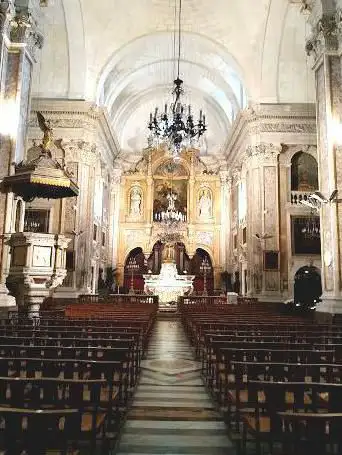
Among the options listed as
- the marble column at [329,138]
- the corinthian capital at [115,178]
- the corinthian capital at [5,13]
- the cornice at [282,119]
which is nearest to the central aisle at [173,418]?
the marble column at [329,138]

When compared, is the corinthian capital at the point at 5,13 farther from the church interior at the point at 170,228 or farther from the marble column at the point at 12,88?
the church interior at the point at 170,228

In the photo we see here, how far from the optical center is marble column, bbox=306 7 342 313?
1034 cm

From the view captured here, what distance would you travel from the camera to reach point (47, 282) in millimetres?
9680

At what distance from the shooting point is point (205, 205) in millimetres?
28656

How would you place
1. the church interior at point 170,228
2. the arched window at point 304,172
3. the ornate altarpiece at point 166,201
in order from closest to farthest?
the church interior at point 170,228 → the arched window at point 304,172 → the ornate altarpiece at point 166,201

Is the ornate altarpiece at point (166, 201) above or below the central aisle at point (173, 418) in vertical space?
above

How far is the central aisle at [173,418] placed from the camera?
3.42 metres

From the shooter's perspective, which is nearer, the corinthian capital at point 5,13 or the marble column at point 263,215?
the corinthian capital at point 5,13

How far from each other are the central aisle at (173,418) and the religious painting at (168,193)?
21.9 m

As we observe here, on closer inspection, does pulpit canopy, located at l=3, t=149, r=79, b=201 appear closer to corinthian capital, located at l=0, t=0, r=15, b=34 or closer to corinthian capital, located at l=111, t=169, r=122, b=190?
corinthian capital, located at l=0, t=0, r=15, b=34

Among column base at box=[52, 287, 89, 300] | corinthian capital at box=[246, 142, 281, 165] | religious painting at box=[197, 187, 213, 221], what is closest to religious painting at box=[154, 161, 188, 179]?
religious painting at box=[197, 187, 213, 221]

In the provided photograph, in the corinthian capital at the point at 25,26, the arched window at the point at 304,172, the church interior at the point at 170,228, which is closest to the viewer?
the church interior at the point at 170,228

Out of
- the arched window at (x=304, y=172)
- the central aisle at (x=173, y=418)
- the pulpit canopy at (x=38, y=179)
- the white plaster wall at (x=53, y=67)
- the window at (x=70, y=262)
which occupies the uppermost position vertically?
the white plaster wall at (x=53, y=67)

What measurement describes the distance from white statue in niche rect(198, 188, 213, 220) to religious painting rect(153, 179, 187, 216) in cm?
101
